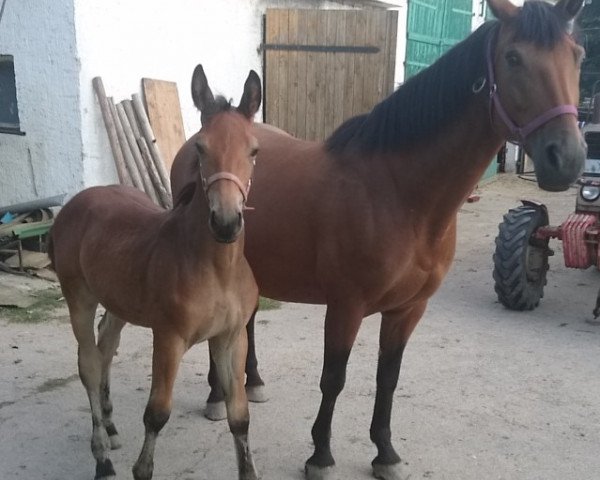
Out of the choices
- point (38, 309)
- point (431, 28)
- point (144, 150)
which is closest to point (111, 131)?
point (144, 150)

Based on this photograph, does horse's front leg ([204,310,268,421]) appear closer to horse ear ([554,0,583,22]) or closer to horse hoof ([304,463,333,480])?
horse hoof ([304,463,333,480])

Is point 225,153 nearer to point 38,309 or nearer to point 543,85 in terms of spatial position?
point 543,85

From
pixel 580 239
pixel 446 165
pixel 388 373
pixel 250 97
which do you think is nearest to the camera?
pixel 250 97

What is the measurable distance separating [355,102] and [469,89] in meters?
5.37

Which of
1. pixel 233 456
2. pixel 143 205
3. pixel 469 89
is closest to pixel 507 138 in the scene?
pixel 469 89

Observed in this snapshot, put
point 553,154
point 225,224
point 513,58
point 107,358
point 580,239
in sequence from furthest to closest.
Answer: point 580,239, point 107,358, point 513,58, point 553,154, point 225,224

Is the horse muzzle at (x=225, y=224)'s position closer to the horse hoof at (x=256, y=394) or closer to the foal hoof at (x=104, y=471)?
the foal hoof at (x=104, y=471)

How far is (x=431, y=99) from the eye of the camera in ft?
9.42

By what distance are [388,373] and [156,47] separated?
4931 millimetres

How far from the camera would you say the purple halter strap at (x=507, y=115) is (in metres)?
2.36

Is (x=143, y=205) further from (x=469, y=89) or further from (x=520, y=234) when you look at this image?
(x=520, y=234)

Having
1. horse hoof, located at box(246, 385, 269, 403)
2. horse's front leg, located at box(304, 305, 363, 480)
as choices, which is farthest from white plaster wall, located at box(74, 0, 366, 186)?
horse's front leg, located at box(304, 305, 363, 480)

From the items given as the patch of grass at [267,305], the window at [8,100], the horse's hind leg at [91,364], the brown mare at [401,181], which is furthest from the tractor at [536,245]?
the window at [8,100]

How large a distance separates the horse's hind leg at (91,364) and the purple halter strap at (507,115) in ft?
6.56
